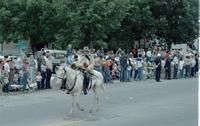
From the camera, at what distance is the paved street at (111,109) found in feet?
44.8

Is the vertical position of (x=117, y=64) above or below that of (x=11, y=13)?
below

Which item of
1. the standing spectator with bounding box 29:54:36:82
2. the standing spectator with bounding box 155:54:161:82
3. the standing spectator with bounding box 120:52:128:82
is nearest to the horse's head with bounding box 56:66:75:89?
the standing spectator with bounding box 29:54:36:82

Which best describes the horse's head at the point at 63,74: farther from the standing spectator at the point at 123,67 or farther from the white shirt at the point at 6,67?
the standing spectator at the point at 123,67

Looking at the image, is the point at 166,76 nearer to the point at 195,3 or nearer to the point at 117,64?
the point at 117,64

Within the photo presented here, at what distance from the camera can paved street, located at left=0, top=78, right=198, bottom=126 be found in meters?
13.7

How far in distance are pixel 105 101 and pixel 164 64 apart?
1355 cm

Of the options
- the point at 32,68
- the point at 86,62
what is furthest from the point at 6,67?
the point at 86,62

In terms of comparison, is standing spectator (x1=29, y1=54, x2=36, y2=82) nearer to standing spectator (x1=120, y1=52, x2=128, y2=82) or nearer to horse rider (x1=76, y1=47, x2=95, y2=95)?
standing spectator (x1=120, y1=52, x2=128, y2=82)

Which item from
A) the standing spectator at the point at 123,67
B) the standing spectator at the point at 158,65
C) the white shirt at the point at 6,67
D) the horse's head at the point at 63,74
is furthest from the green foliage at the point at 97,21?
the horse's head at the point at 63,74

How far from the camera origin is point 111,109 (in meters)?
16.4

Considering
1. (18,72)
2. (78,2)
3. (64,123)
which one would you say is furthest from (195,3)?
(64,123)

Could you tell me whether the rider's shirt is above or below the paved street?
above

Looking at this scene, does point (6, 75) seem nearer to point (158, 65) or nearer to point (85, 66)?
point (85, 66)

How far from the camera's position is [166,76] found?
104 ft
